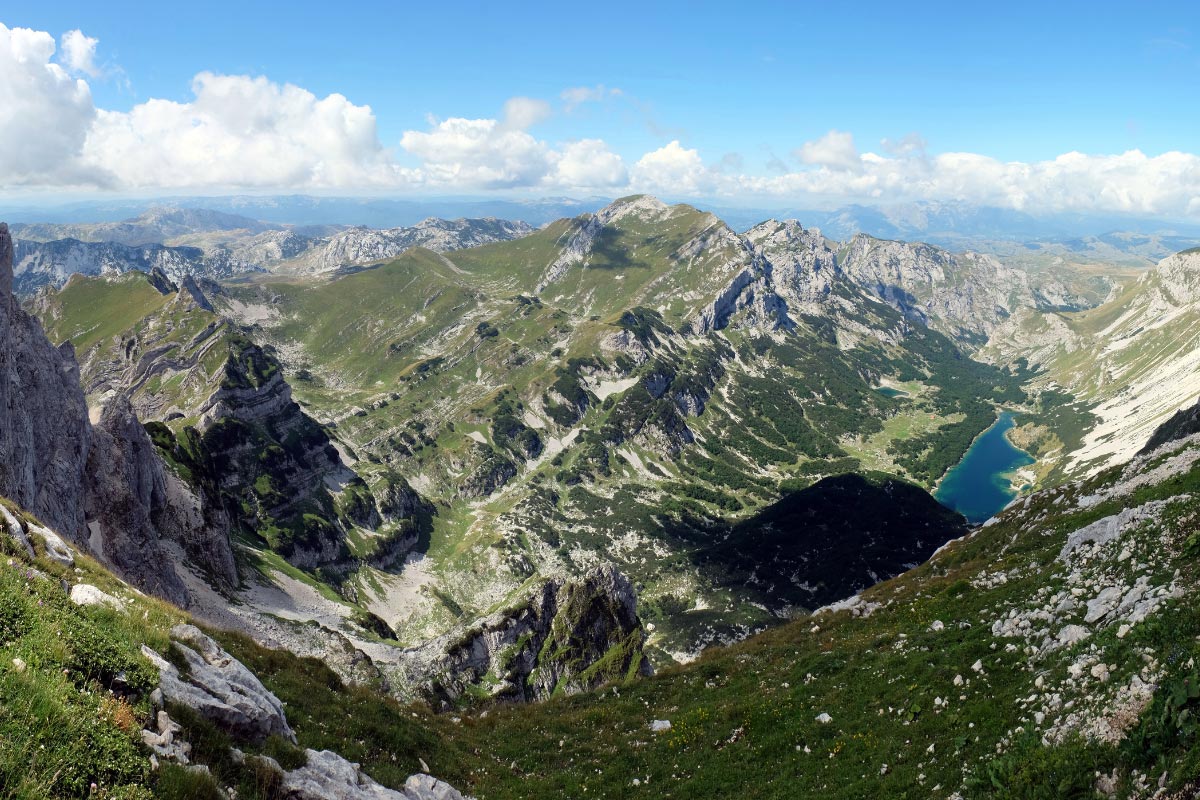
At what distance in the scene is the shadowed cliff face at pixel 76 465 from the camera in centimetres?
6228

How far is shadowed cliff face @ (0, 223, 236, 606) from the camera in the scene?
62.3 meters

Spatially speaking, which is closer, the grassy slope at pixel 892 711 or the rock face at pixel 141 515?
the grassy slope at pixel 892 711

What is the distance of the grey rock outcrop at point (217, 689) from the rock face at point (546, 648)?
166 ft

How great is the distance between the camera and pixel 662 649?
160 m

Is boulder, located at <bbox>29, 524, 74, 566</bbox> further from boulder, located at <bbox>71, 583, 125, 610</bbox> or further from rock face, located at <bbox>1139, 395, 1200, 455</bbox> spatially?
rock face, located at <bbox>1139, 395, 1200, 455</bbox>

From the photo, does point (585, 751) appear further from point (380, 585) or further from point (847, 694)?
point (380, 585)

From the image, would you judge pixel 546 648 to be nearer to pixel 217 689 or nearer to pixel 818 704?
pixel 818 704

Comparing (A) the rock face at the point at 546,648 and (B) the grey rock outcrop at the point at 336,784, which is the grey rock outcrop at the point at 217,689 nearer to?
(B) the grey rock outcrop at the point at 336,784

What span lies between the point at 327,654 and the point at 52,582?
53.4 m

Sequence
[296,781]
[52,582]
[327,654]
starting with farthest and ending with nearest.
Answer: [327,654] → [52,582] → [296,781]

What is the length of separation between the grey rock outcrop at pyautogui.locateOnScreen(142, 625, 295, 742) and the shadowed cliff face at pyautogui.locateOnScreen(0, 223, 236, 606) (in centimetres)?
5250

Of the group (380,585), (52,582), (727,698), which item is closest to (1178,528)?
(727,698)

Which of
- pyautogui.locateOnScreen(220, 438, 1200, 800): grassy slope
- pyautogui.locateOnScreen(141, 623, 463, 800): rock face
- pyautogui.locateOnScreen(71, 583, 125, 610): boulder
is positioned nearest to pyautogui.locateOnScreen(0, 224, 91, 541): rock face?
pyautogui.locateOnScreen(71, 583, 125, 610): boulder

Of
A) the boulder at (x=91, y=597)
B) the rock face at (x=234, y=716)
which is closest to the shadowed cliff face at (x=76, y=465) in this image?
the boulder at (x=91, y=597)
